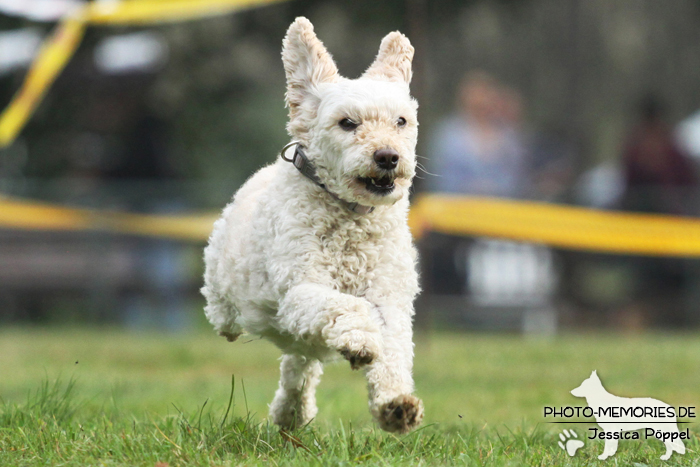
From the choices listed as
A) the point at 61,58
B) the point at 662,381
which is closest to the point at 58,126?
the point at 61,58

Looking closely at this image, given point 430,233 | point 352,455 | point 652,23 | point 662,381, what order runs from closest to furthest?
1. point 352,455
2. point 662,381
3. point 430,233
4. point 652,23

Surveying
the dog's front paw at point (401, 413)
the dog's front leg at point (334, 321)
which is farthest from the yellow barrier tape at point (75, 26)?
the dog's front paw at point (401, 413)

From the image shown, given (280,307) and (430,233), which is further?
(430,233)

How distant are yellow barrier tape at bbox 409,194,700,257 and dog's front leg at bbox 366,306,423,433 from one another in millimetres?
7939

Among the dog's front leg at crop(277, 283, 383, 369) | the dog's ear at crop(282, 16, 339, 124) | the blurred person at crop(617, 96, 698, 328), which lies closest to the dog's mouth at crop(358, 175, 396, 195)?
the dog's front leg at crop(277, 283, 383, 369)

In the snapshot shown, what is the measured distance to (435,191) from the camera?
41.1ft

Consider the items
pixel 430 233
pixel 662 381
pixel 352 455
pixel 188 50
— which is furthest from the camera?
pixel 188 50

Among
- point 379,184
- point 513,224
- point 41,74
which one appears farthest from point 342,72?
point 379,184

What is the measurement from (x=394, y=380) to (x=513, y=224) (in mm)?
8496

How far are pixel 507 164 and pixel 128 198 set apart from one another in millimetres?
4511

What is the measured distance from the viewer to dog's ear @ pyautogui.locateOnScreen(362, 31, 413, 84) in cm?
450

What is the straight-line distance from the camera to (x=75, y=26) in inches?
510

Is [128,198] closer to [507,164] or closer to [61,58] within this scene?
[61,58]

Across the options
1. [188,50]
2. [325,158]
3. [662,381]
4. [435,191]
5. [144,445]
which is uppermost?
Result: [188,50]
